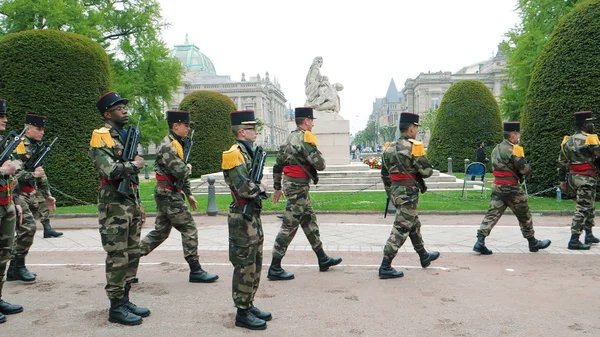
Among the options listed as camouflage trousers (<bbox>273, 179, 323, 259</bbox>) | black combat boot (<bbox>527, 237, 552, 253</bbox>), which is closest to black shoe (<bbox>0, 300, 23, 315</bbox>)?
camouflage trousers (<bbox>273, 179, 323, 259</bbox>)

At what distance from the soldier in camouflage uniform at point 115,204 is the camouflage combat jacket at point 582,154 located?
679 cm

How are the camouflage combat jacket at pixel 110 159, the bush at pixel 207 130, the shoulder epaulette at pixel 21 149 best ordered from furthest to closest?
1. the bush at pixel 207 130
2. the shoulder epaulette at pixel 21 149
3. the camouflage combat jacket at pixel 110 159

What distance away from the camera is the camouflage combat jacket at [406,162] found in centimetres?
605

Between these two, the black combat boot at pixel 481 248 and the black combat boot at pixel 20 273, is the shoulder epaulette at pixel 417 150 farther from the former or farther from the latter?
the black combat boot at pixel 20 273

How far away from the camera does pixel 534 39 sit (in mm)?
23844

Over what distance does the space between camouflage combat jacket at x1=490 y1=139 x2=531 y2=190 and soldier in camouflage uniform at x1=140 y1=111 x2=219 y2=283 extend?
4708 mm

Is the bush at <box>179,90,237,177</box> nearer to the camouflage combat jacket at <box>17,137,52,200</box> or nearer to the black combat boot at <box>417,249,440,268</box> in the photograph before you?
the camouflage combat jacket at <box>17,137,52,200</box>

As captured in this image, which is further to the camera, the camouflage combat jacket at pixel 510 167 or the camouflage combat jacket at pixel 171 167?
the camouflage combat jacket at pixel 510 167

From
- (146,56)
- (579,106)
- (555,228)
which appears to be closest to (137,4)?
(146,56)

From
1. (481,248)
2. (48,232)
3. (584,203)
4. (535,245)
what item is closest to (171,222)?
(481,248)

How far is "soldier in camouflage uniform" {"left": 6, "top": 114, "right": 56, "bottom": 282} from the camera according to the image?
6.12 m

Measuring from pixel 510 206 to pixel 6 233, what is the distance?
689 cm

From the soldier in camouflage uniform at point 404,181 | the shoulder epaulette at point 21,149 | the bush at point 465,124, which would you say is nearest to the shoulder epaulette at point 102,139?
the shoulder epaulette at point 21,149

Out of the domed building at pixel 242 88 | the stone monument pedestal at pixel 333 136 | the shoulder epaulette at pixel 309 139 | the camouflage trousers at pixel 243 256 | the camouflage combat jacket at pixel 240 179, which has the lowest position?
the camouflage trousers at pixel 243 256
